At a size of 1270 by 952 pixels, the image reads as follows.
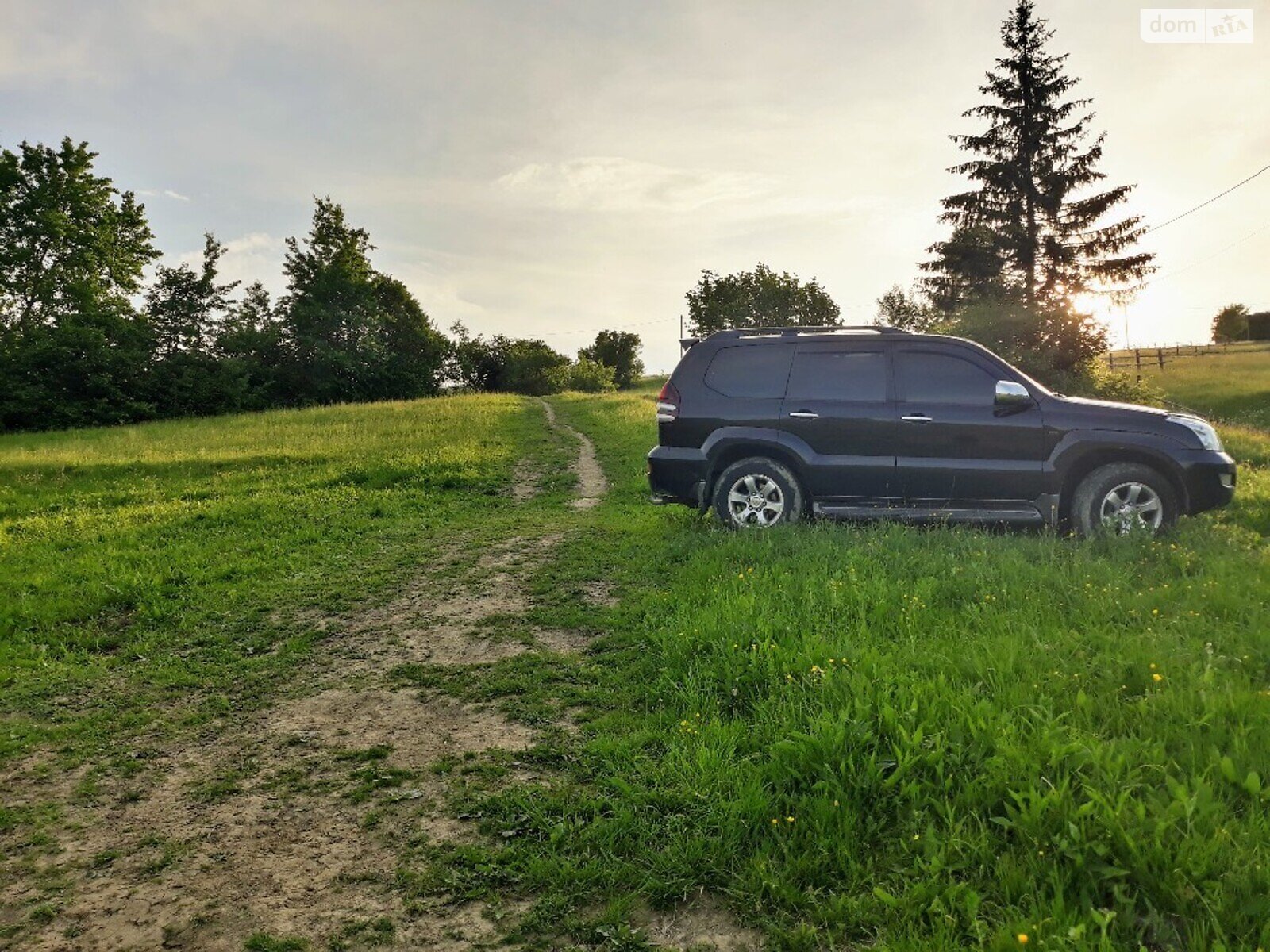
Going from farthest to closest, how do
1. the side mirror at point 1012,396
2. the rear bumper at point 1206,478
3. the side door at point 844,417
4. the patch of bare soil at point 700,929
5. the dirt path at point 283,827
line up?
1. the side door at point 844,417
2. the side mirror at point 1012,396
3. the rear bumper at point 1206,478
4. the dirt path at point 283,827
5. the patch of bare soil at point 700,929

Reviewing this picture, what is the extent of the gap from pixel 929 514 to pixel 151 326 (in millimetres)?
49827

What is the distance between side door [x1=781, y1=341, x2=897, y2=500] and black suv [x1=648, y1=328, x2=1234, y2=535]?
0.01m

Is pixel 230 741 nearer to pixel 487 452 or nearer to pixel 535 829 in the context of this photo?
pixel 535 829

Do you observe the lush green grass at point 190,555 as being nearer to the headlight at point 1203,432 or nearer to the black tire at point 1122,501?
the black tire at point 1122,501

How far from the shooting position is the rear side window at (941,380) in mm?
7297

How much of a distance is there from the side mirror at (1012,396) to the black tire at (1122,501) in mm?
960

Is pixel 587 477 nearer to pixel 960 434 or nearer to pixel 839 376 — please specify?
pixel 839 376

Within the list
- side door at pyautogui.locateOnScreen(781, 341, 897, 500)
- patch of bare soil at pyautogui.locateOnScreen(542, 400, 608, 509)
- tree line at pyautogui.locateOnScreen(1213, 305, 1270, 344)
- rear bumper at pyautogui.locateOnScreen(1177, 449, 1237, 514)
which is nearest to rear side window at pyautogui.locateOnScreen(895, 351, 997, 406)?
side door at pyautogui.locateOnScreen(781, 341, 897, 500)

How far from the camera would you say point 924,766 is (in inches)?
123

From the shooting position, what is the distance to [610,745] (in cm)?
361

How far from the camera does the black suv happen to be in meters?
6.87

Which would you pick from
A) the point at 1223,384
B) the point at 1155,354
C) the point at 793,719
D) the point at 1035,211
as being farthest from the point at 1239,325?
the point at 793,719

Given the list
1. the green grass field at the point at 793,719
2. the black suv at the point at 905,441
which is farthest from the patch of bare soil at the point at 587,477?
the black suv at the point at 905,441

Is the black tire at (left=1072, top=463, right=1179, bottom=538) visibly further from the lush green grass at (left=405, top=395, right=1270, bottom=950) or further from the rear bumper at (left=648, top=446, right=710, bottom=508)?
the rear bumper at (left=648, top=446, right=710, bottom=508)
